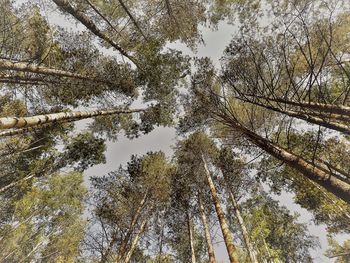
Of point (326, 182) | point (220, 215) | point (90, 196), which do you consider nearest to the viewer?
point (326, 182)

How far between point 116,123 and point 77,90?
3013 millimetres

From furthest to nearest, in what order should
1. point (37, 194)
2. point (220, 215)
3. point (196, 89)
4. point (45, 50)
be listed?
point (37, 194) < point (196, 89) < point (45, 50) < point (220, 215)

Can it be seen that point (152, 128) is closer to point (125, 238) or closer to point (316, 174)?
point (125, 238)

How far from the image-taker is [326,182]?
121 inches

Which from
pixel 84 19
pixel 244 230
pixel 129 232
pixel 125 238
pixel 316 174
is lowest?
pixel 316 174

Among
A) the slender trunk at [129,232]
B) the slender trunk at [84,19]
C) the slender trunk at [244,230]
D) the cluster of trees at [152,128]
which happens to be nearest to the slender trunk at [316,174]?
the cluster of trees at [152,128]

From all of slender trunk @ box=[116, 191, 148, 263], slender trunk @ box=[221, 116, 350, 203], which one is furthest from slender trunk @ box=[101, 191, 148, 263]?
slender trunk @ box=[221, 116, 350, 203]

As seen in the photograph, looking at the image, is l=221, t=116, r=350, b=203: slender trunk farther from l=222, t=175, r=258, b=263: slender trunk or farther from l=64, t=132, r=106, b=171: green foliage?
l=64, t=132, r=106, b=171: green foliage

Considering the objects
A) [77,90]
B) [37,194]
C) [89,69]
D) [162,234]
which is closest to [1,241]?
[37,194]

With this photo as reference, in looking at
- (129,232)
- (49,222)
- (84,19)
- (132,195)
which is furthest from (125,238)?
(49,222)

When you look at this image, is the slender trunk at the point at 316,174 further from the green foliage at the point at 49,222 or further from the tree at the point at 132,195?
the green foliage at the point at 49,222

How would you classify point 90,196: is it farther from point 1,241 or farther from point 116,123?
point 1,241

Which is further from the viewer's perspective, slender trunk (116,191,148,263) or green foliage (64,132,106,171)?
green foliage (64,132,106,171)

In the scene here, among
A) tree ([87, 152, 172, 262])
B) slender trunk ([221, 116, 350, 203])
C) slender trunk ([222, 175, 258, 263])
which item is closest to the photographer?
slender trunk ([221, 116, 350, 203])
